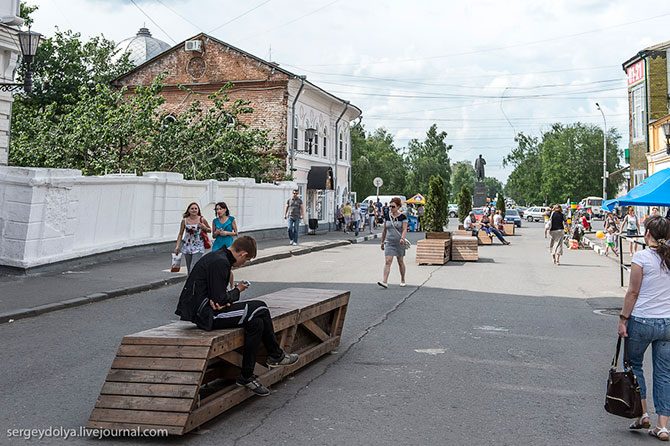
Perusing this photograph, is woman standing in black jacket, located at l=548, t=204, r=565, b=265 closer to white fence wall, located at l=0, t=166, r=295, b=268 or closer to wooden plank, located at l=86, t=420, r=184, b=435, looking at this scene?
white fence wall, located at l=0, t=166, r=295, b=268

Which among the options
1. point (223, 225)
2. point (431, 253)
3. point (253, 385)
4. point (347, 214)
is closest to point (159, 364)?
point (253, 385)

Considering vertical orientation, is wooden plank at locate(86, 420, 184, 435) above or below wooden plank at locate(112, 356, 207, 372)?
below

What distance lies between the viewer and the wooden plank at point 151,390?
4.70 meters

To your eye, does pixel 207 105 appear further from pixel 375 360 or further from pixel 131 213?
pixel 375 360

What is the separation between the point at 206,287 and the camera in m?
5.48

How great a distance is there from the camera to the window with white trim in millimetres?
36250

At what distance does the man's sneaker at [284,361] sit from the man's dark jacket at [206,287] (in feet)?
2.30

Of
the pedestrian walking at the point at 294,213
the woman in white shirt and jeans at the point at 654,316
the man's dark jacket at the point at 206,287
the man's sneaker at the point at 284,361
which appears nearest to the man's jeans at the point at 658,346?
the woman in white shirt and jeans at the point at 654,316

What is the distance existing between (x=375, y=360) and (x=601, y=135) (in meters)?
89.8

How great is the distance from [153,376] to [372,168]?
7664cm

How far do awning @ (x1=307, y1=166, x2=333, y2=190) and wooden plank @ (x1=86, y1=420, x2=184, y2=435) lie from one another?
3144 cm

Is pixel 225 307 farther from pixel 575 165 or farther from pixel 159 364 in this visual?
pixel 575 165

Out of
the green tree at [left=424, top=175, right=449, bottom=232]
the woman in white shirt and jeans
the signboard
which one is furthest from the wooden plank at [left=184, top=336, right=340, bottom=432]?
the signboard

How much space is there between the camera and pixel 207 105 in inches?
1389
